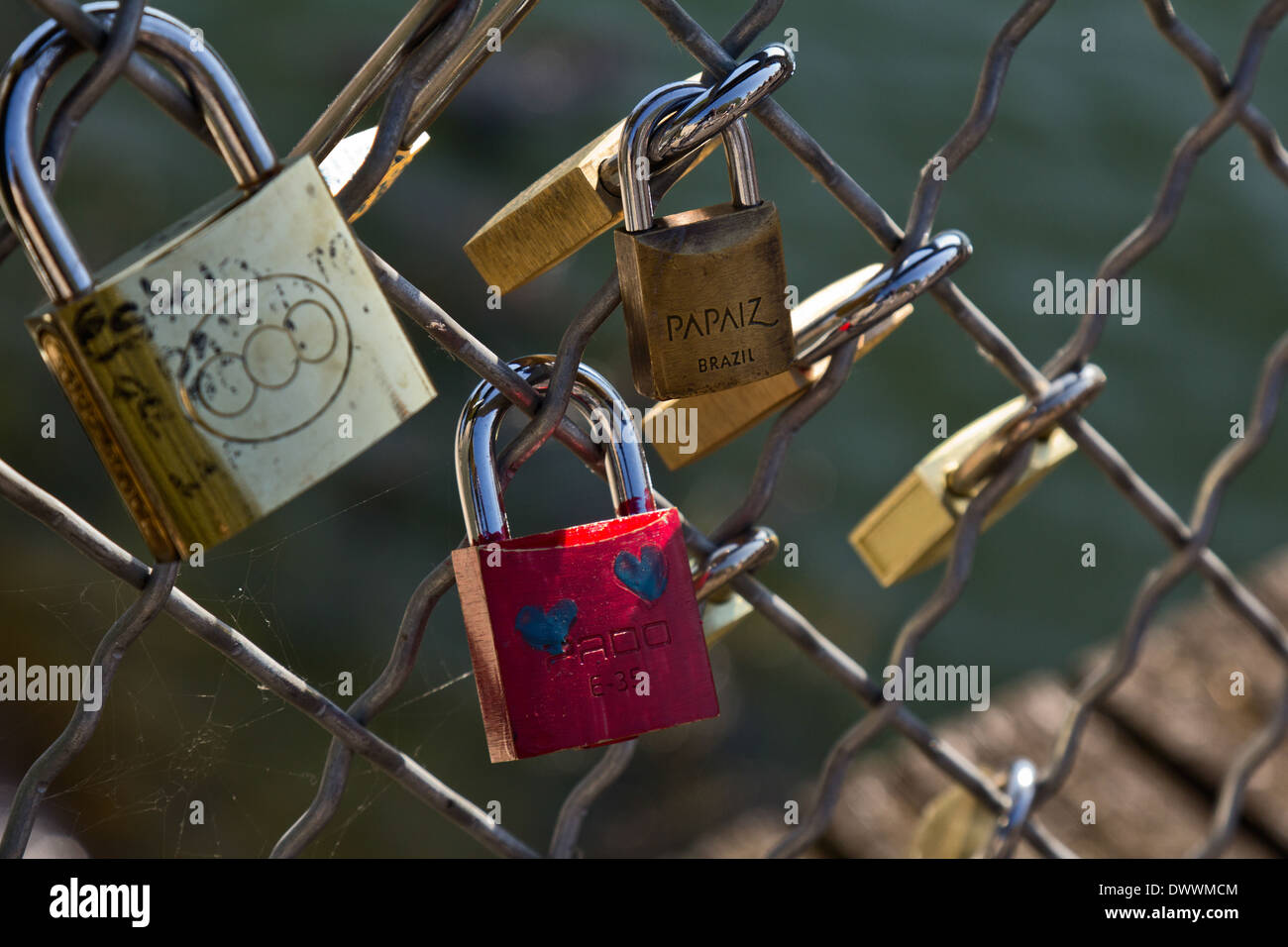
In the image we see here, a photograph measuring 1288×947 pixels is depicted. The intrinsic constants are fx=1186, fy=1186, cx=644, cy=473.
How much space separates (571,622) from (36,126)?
30 centimetres

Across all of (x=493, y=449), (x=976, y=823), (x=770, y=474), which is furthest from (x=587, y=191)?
(x=976, y=823)

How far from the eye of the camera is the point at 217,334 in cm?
45

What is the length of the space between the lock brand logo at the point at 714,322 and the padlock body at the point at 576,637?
0.09 metres

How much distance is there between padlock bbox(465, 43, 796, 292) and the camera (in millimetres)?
556

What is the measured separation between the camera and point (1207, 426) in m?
2.90

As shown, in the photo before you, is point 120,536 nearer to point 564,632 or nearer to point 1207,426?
point 564,632

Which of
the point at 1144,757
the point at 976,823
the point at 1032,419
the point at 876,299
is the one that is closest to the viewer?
the point at 876,299

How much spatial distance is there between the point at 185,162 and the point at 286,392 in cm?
262

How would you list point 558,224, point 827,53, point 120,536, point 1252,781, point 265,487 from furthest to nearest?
point 827,53
point 120,536
point 1252,781
point 558,224
point 265,487

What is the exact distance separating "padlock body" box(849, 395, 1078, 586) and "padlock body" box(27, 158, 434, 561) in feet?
1.46

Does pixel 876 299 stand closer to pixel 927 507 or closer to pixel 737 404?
pixel 737 404

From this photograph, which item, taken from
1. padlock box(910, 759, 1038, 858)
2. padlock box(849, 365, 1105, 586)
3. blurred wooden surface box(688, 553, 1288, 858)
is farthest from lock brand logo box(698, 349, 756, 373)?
blurred wooden surface box(688, 553, 1288, 858)

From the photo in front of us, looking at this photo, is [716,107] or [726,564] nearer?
[716,107]
